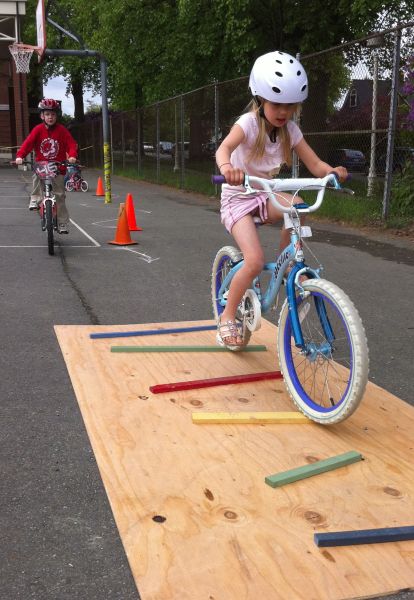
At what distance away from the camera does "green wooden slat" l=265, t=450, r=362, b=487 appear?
2.99 meters

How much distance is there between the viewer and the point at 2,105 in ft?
135

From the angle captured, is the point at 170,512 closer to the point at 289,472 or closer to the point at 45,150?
the point at 289,472

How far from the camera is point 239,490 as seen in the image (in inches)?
116

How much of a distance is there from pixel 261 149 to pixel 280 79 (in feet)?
1.62

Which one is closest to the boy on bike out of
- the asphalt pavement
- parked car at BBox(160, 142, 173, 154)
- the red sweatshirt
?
the red sweatshirt

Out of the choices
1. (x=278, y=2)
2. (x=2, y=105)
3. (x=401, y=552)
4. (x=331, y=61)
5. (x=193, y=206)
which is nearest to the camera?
(x=401, y=552)

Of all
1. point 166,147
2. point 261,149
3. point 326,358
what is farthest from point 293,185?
point 166,147

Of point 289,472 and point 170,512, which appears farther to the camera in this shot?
point 289,472

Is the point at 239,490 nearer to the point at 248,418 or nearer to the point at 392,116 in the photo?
the point at 248,418

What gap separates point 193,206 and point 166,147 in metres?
12.3

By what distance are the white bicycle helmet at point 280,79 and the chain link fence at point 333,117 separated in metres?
7.37

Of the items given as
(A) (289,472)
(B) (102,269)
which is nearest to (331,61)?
(B) (102,269)

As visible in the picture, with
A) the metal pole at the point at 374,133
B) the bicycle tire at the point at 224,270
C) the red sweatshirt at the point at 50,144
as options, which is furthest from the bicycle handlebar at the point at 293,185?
the metal pole at the point at 374,133

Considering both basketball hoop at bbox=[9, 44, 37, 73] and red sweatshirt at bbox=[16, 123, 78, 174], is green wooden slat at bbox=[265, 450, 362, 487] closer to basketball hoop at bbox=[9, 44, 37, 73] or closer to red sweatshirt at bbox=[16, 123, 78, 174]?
red sweatshirt at bbox=[16, 123, 78, 174]
